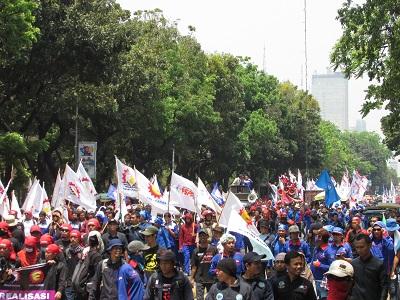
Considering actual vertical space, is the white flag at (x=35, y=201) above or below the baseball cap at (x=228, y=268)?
above

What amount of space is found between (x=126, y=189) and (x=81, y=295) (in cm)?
1186

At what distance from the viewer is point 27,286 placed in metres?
9.43

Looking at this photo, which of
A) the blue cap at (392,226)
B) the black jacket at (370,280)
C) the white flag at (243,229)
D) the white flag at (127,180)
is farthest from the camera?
the white flag at (127,180)

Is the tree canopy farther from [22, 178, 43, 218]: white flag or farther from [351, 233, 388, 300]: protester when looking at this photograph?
[351, 233, 388, 300]: protester

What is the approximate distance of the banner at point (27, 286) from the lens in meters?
9.23

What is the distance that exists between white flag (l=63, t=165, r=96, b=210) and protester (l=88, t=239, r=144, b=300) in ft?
38.6

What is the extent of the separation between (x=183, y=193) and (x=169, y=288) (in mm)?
12846

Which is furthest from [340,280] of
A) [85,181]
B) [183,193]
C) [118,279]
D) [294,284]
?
[85,181]

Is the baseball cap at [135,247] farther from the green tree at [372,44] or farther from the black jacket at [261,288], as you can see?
the green tree at [372,44]

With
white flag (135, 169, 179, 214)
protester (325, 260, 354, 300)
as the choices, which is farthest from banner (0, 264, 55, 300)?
white flag (135, 169, 179, 214)

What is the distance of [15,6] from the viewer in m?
28.0

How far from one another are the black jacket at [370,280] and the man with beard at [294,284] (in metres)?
0.64

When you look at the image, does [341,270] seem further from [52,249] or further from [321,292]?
[321,292]

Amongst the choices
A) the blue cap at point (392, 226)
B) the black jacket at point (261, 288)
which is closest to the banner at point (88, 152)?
the blue cap at point (392, 226)
